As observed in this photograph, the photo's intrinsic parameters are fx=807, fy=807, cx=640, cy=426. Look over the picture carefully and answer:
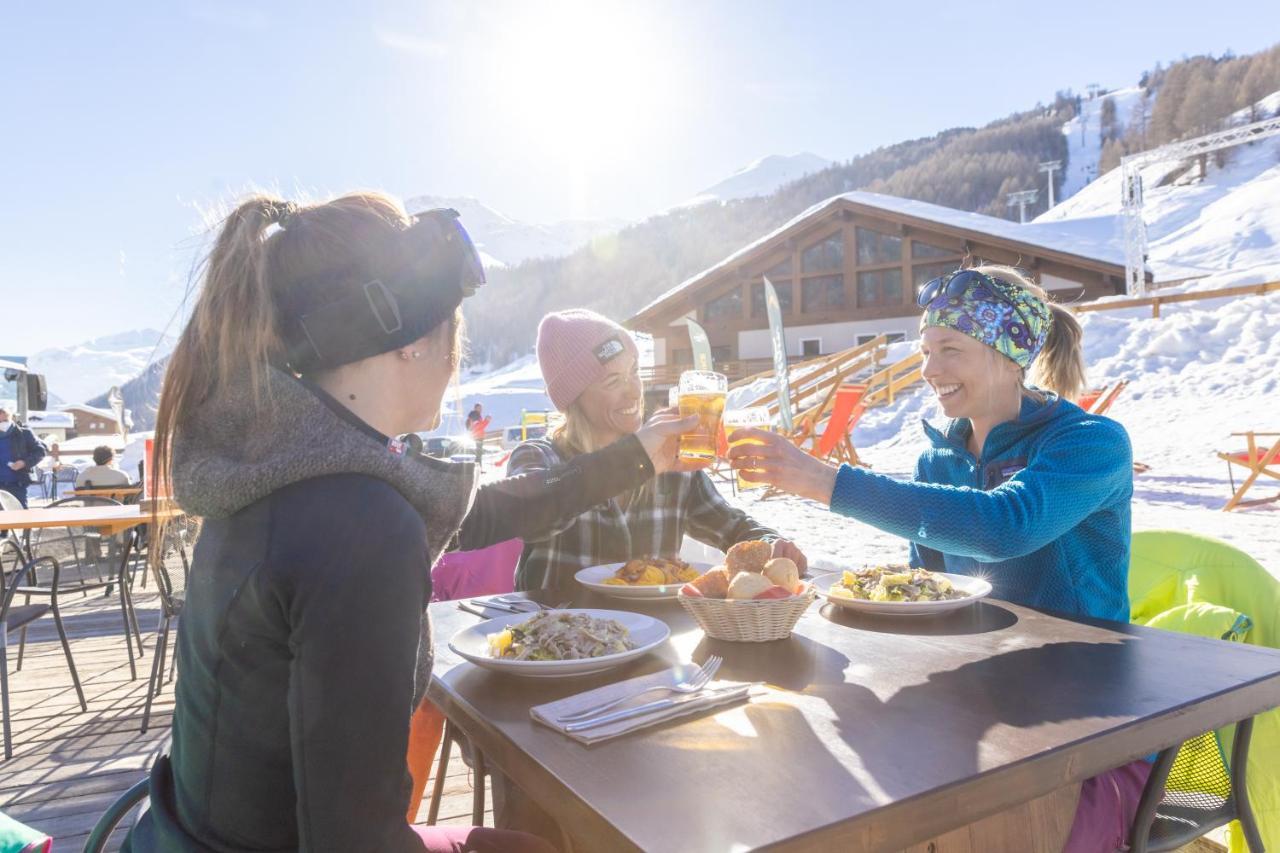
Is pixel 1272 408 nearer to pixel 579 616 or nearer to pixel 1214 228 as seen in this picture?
pixel 579 616

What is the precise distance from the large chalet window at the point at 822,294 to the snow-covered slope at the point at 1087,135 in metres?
69.8

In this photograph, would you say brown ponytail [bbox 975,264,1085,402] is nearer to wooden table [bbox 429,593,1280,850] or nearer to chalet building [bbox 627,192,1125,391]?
wooden table [bbox 429,593,1280,850]

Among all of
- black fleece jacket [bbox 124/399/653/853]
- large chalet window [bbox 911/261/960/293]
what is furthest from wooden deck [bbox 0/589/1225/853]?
large chalet window [bbox 911/261/960/293]

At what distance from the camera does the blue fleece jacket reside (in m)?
1.70

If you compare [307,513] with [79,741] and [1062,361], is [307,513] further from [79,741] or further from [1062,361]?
[79,741]

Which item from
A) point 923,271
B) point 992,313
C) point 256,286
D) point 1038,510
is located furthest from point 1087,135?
point 256,286

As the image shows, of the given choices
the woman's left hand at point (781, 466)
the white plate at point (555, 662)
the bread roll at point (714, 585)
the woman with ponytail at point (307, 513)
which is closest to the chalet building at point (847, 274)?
the woman's left hand at point (781, 466)

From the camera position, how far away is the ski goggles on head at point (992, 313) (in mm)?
2100

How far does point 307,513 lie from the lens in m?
0.83

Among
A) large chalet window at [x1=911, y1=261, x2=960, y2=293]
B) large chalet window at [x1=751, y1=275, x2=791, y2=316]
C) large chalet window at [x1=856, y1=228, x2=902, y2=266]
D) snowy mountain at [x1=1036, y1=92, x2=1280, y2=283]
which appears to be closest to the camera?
large chalet window at [x1=911, y1=261, x2=960, y2=293]

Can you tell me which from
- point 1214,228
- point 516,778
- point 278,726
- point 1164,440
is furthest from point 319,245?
point 1214,228

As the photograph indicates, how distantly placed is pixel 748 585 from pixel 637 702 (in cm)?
42

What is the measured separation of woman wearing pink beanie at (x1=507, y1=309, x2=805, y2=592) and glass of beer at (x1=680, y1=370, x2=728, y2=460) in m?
0.68

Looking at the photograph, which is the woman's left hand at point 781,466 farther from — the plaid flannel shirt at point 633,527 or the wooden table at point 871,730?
the plaid flannel shirt at point 633,527
